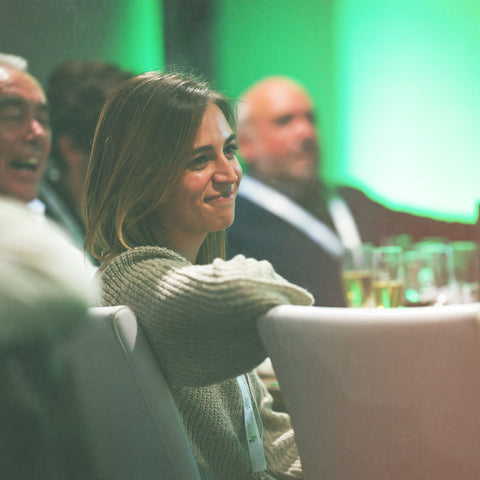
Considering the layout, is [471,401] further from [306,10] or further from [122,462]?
[306,10]

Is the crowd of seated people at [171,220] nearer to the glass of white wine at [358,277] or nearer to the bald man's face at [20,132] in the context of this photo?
the bald man's face at [20,132]

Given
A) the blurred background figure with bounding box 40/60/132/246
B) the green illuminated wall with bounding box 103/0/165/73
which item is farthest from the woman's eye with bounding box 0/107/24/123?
the green illuminated wall with bounding box 103/0/165/73

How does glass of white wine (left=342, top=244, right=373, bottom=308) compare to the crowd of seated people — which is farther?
glass of white wine (left=342, top=244, right=373, bottom=308)

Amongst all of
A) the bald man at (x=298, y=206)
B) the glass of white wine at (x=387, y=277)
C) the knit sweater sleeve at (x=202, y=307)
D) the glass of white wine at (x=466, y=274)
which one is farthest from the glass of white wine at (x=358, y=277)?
the knit sweater sleeve at (x=202, y=307)

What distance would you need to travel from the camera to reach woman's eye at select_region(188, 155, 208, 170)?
1016 mm

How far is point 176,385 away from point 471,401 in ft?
1.31

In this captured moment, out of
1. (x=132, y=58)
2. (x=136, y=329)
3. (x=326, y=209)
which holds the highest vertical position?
(x=132, y=58)

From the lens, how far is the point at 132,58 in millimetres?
→ 1309

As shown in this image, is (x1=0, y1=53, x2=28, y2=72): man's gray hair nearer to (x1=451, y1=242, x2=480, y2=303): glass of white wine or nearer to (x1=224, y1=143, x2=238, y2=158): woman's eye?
(x1=224, y1=143, x2=238, y2=158): woman's eye

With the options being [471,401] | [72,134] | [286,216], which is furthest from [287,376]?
[286,216]

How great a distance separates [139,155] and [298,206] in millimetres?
1709

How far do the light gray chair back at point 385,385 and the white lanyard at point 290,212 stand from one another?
60.3 inches

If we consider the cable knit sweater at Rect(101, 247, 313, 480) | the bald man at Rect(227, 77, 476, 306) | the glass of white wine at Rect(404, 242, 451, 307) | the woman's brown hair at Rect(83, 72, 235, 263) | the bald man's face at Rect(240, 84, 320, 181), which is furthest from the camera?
the bald man's face at Rect(240, 84, 320, 181)

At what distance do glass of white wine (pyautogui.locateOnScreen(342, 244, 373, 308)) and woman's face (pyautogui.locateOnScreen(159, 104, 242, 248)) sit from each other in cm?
88
